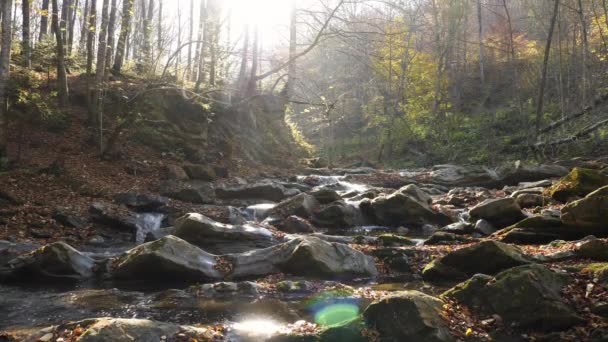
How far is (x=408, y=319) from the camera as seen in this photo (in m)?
5.07

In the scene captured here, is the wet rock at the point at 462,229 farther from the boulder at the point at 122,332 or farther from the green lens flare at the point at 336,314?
the boulder at the point at 122,332

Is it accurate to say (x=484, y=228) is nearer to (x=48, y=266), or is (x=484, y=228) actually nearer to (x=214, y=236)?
(x=214, y=236)

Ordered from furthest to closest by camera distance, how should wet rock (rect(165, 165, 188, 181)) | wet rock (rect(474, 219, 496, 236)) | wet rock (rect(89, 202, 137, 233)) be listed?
wet rock (rect(165, 165, 188, 181))
wet rock (rect(89, 202, 137, 233))
wet rock (rect(474, 219, 496, 236))

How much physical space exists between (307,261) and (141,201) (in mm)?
6669

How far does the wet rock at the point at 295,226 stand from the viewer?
12.3 meters

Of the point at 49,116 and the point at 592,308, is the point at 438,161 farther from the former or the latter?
the point at 592,308

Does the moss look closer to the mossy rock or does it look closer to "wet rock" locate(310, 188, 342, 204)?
"wet rock" locate(310, 188, 342, 204)

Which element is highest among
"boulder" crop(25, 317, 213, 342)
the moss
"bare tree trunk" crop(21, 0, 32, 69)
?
"bare tree trunk" crop(21, 0, 32, 69)

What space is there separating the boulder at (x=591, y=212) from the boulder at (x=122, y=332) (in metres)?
7.22

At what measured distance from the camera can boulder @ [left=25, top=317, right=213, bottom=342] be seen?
4709 millimetres

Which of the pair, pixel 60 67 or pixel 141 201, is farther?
pixel 60 67

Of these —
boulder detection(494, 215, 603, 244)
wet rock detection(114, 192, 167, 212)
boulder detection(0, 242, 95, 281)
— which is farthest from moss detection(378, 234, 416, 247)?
wet rock detection(114, 192, 167, 212)

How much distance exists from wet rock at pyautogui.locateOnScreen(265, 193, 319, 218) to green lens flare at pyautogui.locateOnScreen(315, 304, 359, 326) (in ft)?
22.4

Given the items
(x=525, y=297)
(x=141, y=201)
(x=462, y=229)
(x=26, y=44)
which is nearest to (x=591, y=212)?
(x=462, y=229)
